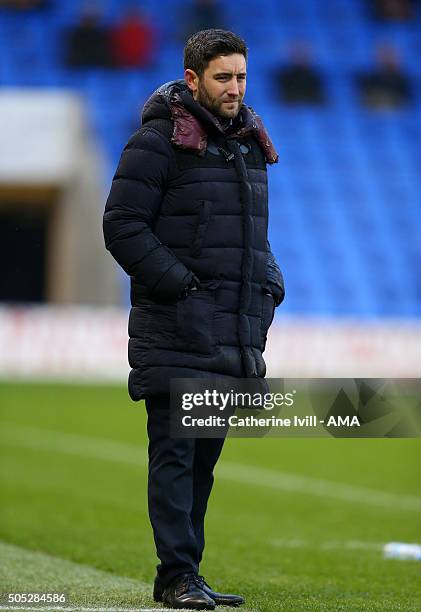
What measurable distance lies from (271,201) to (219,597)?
20649mm

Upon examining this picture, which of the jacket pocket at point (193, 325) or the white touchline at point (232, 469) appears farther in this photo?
the white touchline at point (232, 469)

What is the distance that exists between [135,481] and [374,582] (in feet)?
18.1

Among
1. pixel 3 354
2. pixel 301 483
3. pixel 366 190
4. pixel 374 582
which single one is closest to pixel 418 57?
pixel 366 190

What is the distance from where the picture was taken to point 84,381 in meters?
22.6

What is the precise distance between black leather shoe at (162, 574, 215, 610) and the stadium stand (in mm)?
19462

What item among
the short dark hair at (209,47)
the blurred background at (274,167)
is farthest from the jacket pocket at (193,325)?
the blurred background at (274,167)

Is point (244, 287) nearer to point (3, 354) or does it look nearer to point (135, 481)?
point (135, 481)

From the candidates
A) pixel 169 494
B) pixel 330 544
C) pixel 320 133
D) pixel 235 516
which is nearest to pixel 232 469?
pixel 235 516

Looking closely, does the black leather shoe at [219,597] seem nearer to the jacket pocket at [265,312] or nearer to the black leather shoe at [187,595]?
the black leather shoe at [187,595]

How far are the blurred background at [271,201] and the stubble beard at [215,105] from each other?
320 inches

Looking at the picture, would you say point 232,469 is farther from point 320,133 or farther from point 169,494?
point 320,133

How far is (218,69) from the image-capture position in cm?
478

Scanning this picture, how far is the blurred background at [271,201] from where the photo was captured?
1720 centimetres

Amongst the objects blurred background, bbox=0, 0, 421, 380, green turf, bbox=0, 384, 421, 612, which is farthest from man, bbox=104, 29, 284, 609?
blurred background, bbox=0, 0, 421, 380
